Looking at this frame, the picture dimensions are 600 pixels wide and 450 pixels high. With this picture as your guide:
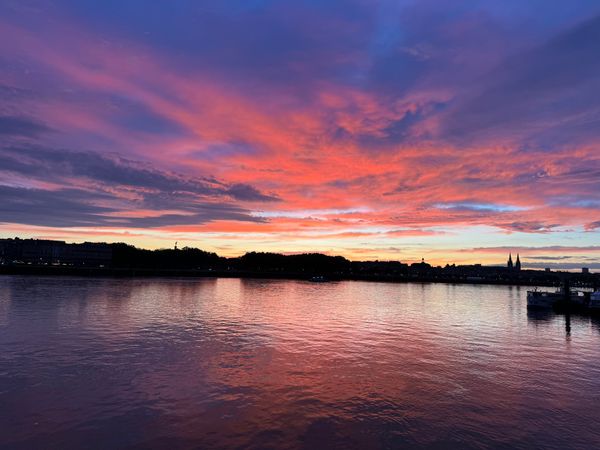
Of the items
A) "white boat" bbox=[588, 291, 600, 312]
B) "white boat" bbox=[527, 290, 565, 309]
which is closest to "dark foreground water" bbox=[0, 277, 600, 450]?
"white boat" bbox=[588, 291, 600, 312]

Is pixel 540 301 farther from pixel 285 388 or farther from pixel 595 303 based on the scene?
pixel 285 388

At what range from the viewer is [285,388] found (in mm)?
23891

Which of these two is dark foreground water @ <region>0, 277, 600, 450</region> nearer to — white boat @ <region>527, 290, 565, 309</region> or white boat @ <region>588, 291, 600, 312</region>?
white boat @ <region>588, 291, 600, 312</region>

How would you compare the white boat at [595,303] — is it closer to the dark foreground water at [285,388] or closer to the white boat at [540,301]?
the white boat at [540,301]

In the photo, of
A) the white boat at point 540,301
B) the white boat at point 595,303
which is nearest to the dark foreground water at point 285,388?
the white boat at point 595,303

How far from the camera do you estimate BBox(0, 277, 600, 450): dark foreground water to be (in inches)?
687

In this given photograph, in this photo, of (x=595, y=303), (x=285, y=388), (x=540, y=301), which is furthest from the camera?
(x=540, y=301)

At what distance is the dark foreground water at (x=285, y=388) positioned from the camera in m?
17.4

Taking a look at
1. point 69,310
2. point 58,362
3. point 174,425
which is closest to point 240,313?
point 69,310

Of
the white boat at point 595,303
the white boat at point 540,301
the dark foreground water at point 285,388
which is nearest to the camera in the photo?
the dark foreground water at point 285,388

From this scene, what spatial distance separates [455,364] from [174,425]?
73.0 feet

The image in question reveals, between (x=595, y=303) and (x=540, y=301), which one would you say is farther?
(x=540, y=301)

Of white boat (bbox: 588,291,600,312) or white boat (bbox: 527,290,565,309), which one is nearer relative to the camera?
white boat (bbox: 588,291,600,312)

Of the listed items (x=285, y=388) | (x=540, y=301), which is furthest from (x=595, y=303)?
(x=285, y=388)
